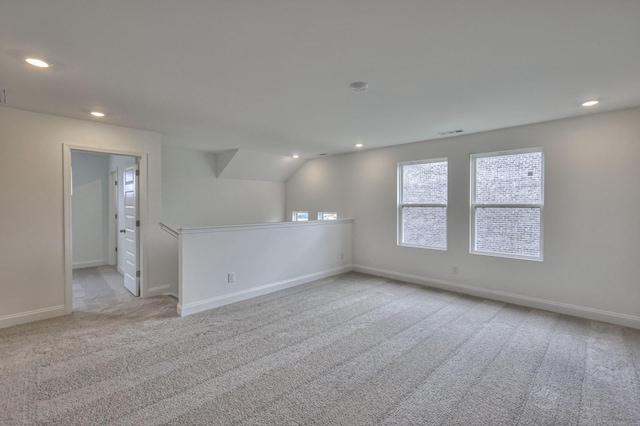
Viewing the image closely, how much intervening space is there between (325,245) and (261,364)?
319cm

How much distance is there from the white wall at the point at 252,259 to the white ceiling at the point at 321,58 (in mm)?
1626

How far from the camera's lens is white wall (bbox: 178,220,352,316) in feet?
12.6

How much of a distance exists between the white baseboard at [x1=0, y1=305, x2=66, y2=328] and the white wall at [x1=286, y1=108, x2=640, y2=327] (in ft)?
16.3

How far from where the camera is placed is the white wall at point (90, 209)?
21.0 feet

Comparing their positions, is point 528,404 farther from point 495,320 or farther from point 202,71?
point 202,71

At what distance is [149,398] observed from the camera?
2.17 meters

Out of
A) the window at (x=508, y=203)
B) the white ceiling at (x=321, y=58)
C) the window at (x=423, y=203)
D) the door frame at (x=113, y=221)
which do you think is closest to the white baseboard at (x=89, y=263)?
the door frame at (x=113, y=221)

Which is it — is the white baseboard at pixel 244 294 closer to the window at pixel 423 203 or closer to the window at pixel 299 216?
the window at pixel 423 203

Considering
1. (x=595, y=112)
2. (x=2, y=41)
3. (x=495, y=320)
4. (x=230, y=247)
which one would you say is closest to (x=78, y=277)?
(x=230, y=247)

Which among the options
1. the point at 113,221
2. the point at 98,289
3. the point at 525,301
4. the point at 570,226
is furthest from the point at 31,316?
the point at 570,226

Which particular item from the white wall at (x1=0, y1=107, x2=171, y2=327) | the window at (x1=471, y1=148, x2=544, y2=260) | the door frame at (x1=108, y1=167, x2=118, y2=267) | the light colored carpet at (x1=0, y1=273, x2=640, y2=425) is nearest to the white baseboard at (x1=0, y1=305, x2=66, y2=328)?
the white wall at (x1=0, y1=107, x2=171, y2=327)

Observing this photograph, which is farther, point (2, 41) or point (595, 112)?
point (595, 112)

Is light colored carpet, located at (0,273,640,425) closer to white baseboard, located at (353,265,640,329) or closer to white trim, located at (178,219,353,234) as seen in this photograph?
white baseboard, located at (353,265,640,329)

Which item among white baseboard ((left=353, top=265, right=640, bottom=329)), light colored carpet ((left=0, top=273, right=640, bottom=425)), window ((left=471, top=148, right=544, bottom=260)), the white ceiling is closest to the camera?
the white ceiling
